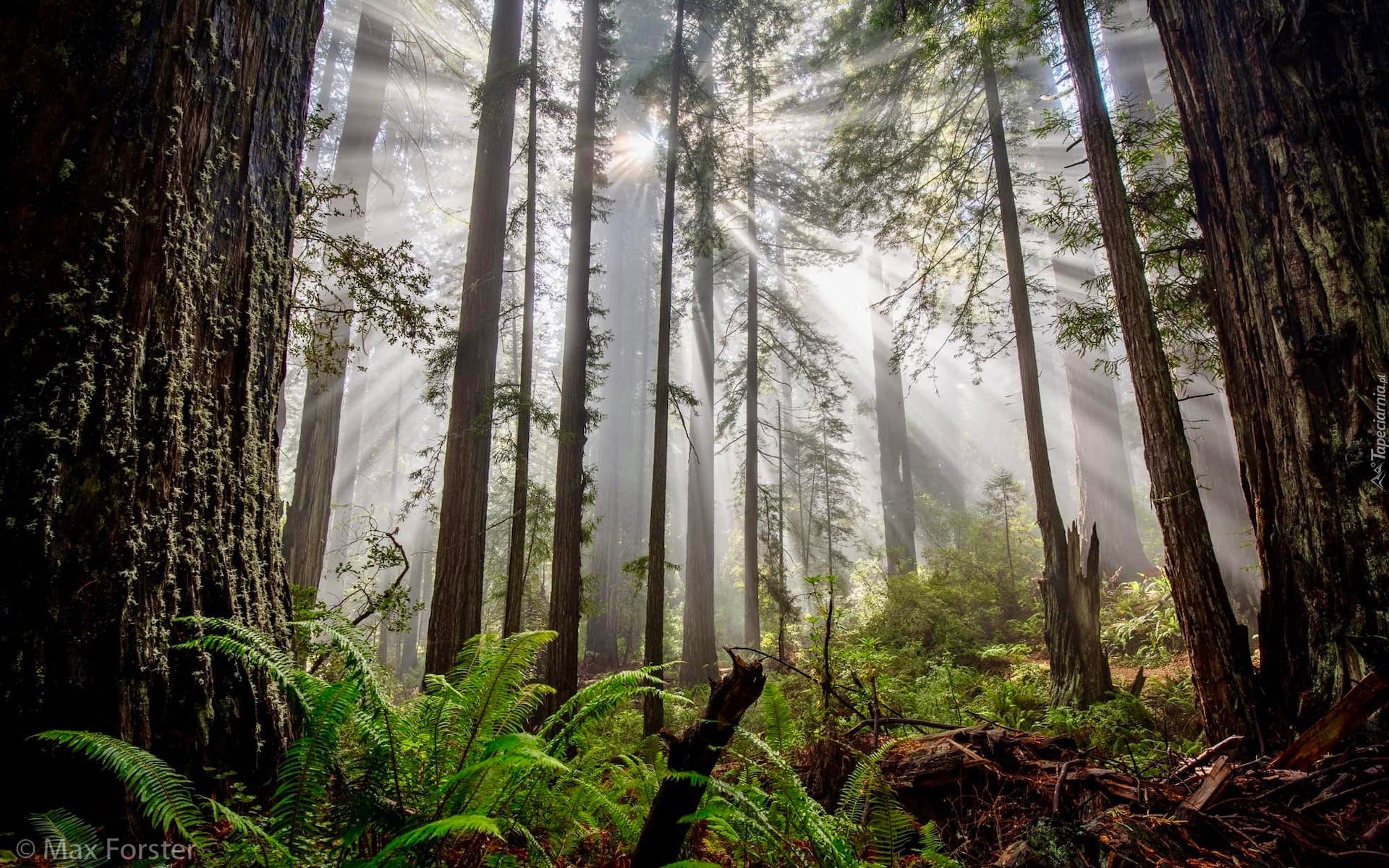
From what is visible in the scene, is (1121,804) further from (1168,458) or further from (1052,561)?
(1052,561)

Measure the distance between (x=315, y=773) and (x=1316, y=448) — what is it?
13.4 feet

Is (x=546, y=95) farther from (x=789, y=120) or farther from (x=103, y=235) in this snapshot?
(x=789, y=120)

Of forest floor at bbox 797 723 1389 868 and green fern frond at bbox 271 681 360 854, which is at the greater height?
green fern frond at bbox 271 681 360 854

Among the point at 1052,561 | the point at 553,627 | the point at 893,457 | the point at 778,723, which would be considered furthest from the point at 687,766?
the point at 893,457

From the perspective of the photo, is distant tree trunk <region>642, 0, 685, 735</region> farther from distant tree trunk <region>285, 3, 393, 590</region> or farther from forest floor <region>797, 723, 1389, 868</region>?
forest floor <region>797, 723, 1389, 868</region>

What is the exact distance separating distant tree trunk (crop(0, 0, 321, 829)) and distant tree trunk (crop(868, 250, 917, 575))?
15.5 meters

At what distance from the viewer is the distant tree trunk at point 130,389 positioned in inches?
57.6

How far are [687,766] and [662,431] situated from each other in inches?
282

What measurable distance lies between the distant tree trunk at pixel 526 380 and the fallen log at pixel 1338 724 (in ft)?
24.0

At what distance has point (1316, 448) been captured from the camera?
8.64 feet

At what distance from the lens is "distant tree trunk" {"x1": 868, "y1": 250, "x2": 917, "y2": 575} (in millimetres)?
17375

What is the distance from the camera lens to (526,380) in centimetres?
845

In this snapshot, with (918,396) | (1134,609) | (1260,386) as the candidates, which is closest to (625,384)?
(1134,609)
